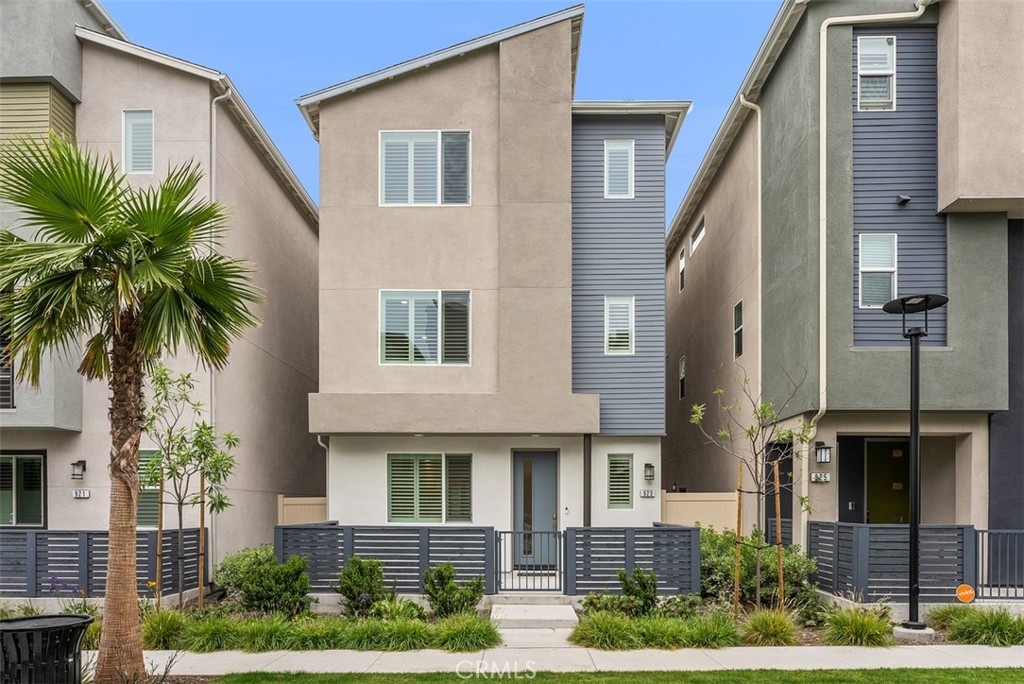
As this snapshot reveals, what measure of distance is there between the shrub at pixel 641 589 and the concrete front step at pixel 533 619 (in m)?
0.88

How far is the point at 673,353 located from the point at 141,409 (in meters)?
19.3

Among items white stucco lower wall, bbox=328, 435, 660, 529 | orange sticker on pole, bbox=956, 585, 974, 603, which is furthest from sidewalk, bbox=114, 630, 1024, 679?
white stucco lower wall, bbox=328, 435, 660, 529

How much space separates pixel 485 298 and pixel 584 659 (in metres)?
7.17

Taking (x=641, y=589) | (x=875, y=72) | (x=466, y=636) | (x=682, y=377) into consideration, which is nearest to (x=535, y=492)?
(x=641, y=589)

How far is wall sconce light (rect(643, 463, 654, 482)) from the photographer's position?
15602 millimetres

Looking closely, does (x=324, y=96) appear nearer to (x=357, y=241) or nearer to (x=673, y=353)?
(x=357, y=241)

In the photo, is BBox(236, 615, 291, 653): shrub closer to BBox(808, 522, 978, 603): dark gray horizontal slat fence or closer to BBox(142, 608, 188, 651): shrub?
BBox(142, 608, 188, 651): shrub

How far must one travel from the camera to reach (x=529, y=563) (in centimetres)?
1520

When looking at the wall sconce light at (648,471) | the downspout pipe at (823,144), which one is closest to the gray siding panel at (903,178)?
the downspout pipe at (823,144)

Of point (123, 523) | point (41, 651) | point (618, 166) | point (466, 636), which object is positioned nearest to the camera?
point (41, 651)

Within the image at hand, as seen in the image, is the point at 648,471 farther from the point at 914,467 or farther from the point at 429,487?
the point at 914,467

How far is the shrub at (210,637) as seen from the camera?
1062 cm

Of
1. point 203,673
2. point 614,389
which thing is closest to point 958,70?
point 614,389

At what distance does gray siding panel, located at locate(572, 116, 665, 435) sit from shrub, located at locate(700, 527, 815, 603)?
10.3 feet
